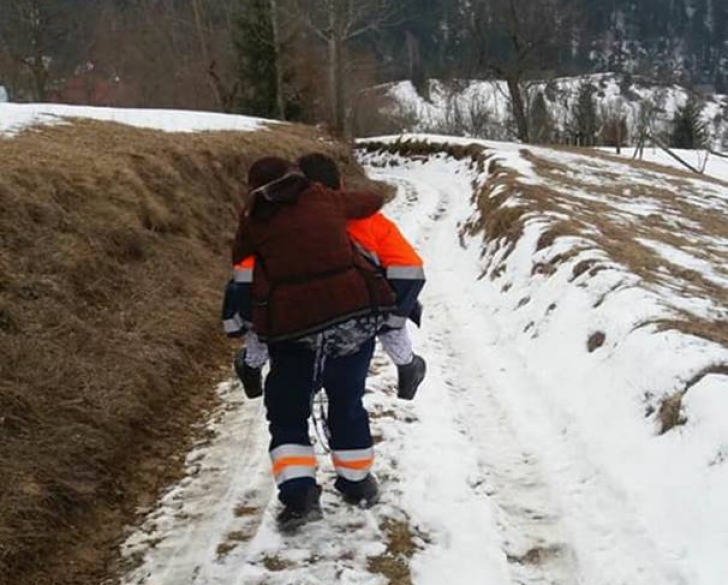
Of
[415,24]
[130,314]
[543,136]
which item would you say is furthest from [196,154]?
[415,24]

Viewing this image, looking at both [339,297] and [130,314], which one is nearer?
[339,297]

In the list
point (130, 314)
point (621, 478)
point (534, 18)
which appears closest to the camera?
point (621, 478)

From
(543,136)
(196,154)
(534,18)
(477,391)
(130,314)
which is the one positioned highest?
(534,18)

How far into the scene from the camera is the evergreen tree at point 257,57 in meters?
33.7

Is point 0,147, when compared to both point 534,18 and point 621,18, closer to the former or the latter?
point 534,18

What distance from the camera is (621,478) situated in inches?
167

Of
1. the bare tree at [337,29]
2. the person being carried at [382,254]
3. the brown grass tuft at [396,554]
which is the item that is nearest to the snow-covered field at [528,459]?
the brown grass tuft at [396,554]

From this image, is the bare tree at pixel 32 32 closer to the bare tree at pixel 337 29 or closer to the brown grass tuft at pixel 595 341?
the bare tree at pixel 337 29

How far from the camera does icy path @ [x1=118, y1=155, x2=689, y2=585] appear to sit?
359cm

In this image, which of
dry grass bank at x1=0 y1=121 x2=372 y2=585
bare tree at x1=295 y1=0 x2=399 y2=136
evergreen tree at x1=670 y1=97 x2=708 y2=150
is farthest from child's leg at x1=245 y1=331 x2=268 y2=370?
evergreen tree at x1=670 y1=97 x2=708 y2=150

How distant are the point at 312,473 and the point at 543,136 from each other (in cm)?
6838

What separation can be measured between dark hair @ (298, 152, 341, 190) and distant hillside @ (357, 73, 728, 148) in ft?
114

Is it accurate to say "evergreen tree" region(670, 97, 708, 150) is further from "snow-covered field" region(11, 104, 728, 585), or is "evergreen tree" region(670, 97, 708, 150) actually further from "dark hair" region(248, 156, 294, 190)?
"dark hair" region(248, 156, 294, 190)

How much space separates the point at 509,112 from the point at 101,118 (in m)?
77.1
